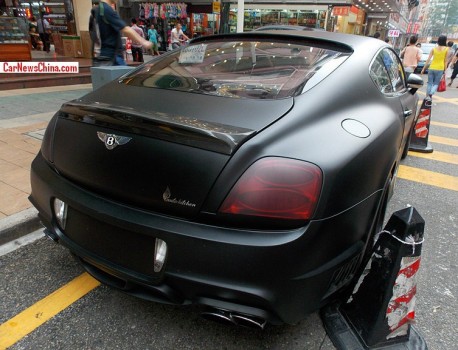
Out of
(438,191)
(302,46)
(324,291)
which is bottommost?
(438,191)

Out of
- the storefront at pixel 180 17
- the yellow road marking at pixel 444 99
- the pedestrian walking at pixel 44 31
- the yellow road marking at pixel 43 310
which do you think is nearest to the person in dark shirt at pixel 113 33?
the yellow road marking at pixel 43 310

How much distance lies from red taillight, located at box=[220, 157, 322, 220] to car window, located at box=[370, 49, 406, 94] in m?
1.33

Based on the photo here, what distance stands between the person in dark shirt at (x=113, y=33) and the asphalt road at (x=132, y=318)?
2.78 metres

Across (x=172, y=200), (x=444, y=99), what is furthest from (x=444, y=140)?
(x=172, y=200)

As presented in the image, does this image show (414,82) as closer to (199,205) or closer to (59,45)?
(199,205)

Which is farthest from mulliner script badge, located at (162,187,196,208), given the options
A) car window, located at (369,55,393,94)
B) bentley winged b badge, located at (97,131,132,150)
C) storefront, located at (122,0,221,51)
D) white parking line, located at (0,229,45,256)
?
storefront, located at (122,0,221,51)

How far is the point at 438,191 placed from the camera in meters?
4.36

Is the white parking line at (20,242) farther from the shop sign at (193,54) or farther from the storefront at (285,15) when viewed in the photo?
the storefront at (285,15)

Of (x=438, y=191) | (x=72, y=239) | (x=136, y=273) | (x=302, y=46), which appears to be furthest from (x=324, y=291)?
(x=438, y=191)

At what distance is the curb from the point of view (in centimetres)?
280

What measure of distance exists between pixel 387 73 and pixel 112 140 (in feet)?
7.91

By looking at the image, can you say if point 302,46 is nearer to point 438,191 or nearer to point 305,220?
point 305,220

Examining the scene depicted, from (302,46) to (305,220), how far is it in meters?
1.53

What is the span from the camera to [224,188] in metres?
1.53
